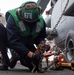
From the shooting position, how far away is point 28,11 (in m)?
3.06

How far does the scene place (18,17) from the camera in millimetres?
3150

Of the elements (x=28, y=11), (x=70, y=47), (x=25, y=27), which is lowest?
(x=70, y=47)

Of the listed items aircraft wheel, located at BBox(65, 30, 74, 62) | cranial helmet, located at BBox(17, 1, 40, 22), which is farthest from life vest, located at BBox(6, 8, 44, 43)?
aircraft wheel, located at BBox(65, 30, 74, 62)

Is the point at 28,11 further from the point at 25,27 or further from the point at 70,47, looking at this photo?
the point at 70,47

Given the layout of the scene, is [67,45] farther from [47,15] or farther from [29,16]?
[47,15]

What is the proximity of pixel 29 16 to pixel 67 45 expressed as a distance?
1.34 m

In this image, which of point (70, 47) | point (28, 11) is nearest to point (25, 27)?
point (28, 11)

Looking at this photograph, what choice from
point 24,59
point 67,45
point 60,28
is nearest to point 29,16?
point 24,59

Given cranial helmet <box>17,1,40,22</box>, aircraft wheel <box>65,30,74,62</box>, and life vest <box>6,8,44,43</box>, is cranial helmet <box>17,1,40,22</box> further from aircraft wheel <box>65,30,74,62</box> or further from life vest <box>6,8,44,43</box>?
aircraft wheel <box>65,30,74,62</box>

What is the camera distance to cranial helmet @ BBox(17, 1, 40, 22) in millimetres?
3062

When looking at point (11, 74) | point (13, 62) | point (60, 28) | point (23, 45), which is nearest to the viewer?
point (11, 74)

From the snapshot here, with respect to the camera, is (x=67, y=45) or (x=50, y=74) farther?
(x=67, y=45)

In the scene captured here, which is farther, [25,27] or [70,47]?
[70,47]

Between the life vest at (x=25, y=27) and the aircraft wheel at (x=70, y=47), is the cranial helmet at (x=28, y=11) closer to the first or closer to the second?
the life vest at (x=25, y=27)
